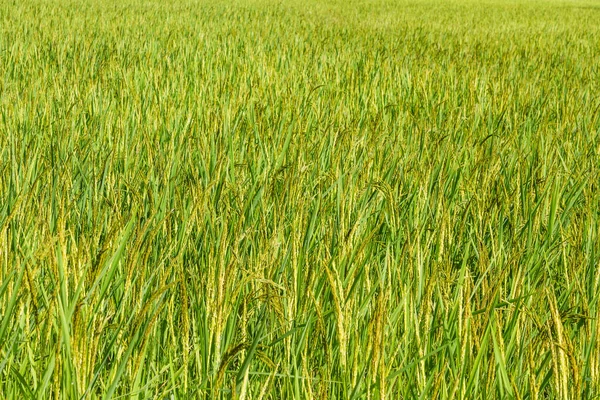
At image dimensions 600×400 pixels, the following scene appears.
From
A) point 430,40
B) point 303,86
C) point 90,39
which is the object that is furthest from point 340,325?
point 430,40

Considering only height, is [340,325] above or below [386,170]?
above

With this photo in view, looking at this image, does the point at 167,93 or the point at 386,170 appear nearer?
the point at 386,170

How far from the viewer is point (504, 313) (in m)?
1.18

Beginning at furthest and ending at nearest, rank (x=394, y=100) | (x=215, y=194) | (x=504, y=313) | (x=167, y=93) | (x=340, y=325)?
(x=394, y=100) → (x=167, y=93) → (x=215, y=194) → (x=504, y=313) → (x=340, y=325)

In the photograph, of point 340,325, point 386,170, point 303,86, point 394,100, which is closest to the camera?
point 340,325

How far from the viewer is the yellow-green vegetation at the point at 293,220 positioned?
2.87 feet

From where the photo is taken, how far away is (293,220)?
128cm

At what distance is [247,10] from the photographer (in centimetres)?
913

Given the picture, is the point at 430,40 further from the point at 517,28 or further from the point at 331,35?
the point at 517,28

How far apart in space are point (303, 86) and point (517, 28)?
18.5 ft

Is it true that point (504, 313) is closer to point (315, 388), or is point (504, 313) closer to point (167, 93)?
point (315, 388)

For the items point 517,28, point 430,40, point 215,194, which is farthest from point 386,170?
point 517,28

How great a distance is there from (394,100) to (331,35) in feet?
11.0

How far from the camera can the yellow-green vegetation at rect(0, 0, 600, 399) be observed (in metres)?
0.87
